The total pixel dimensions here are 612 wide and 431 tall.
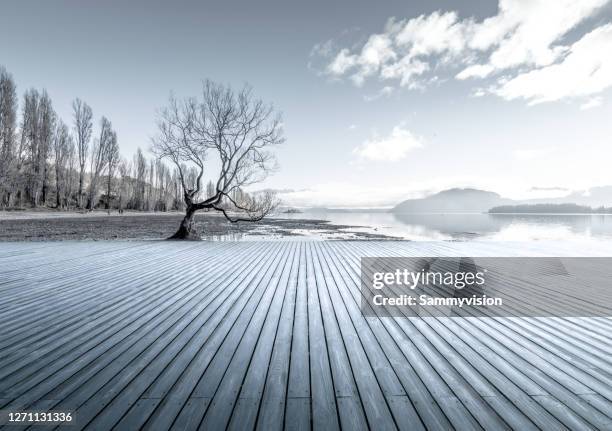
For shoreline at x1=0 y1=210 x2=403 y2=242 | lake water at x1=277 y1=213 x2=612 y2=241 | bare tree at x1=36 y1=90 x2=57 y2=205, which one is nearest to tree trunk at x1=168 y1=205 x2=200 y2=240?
shoreline at x1=0 y1=210 x2=403 y2=242

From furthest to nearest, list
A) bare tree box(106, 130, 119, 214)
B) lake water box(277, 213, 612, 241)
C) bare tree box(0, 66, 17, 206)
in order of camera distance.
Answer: bare tree box(106, 130, 119, 214)
bare tree box(0, 66, 17, 206)
lake water box(277, 213, 612, 241)

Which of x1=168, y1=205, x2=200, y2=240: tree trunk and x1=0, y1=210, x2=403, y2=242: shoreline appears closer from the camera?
x1=168, y1=205, x2=200, y2=240: tree trunk

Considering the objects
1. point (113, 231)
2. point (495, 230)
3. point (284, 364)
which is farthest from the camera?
point (495, 230)

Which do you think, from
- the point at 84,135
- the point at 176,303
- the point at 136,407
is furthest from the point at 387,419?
the point at 84,135

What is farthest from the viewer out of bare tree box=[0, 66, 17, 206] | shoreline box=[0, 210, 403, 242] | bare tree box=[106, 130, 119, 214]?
bare tree box=[106, 130, 119, 214]

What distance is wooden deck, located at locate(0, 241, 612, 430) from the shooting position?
1607 millimetres

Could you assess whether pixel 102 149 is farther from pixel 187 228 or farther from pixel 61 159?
pixel 187 228

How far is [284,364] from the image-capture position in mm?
2135

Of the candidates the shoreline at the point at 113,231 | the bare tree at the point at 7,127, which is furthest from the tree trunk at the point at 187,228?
the bare tree at the point at 7,127

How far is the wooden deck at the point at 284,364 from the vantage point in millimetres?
1607

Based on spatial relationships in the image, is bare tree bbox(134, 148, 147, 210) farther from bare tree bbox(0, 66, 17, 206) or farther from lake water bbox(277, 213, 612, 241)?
lake water bbox(277, 213, 612, 241)

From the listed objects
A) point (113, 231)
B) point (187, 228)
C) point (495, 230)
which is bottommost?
point (495, 230)

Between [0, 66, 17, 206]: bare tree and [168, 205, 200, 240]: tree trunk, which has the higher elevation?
[0, 66, 17, 206]: bare tree

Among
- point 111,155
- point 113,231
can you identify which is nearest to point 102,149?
point 111,155
